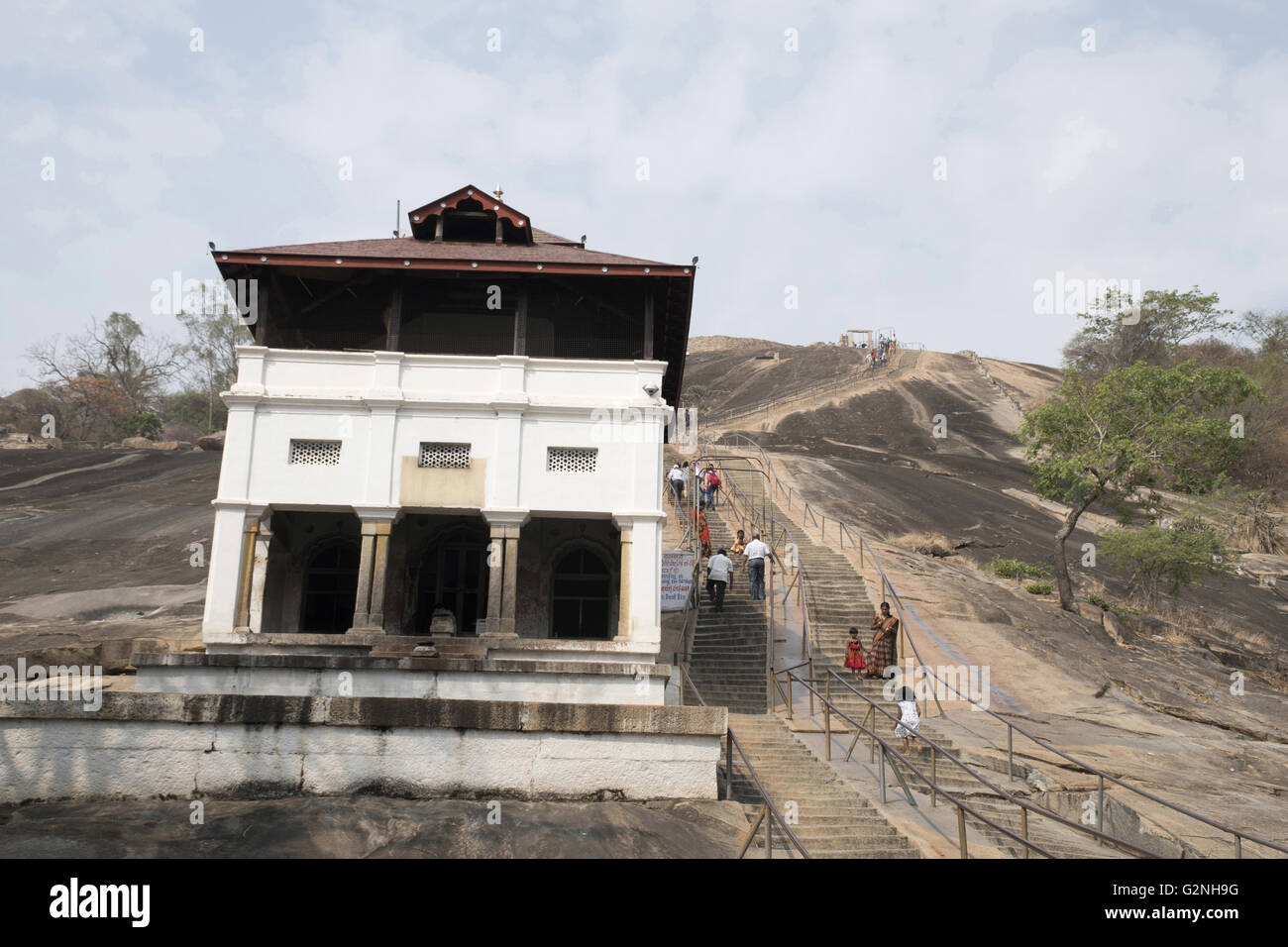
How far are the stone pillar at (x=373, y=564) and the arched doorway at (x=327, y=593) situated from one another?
2.41 meters

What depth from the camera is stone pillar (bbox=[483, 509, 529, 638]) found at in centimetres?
1483

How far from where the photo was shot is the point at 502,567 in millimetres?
15055

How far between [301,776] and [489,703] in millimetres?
2137

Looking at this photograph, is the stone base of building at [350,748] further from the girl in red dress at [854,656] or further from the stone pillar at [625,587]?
the girl in red dress at [854,656]

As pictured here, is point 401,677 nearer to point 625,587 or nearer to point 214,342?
point 625,587

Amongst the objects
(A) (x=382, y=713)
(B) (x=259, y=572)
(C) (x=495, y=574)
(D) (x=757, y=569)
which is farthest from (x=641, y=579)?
(B) (x=259, y=572)

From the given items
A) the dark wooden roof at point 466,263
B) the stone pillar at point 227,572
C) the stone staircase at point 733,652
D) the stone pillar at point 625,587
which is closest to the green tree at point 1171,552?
the stone staircase at point 733,652

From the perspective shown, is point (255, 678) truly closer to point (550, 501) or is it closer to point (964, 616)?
point (550, 501)

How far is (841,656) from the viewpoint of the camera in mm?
18297

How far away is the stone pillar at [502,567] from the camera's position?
14828mm

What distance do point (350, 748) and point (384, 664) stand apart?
275 cm

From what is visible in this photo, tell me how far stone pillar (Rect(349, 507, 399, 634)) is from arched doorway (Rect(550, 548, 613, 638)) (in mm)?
3701
